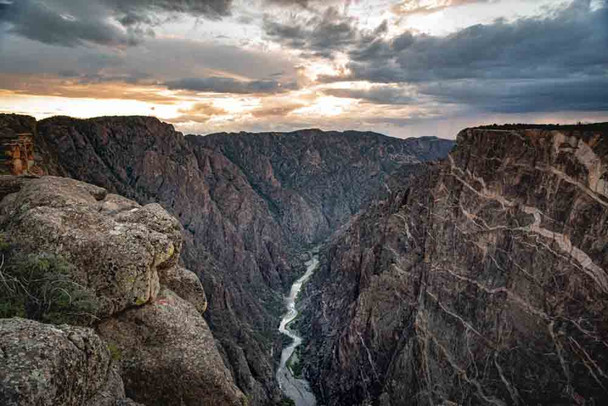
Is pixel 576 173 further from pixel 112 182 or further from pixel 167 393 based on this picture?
pixel 112 182

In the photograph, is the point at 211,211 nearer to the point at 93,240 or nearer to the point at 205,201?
the point at 205,201

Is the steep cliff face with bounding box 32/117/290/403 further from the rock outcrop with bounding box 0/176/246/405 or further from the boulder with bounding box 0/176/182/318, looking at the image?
the boulder with bounding box 0/176/182/318

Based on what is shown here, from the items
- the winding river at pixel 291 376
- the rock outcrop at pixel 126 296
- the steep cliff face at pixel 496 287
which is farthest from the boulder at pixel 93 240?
the winding river at pixel 291 376

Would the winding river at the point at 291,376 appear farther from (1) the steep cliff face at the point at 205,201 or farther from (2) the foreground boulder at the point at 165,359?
(2) the foreground boulder at the point at 165,359

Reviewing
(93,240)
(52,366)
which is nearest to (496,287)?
(93,240)

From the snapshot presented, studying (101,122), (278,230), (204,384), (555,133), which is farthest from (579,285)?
(278,230)

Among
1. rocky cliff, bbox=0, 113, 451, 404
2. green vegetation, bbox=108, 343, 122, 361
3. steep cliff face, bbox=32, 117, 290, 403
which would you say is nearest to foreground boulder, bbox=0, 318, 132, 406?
green vegetation, bbox=108, 343, 122, 361
